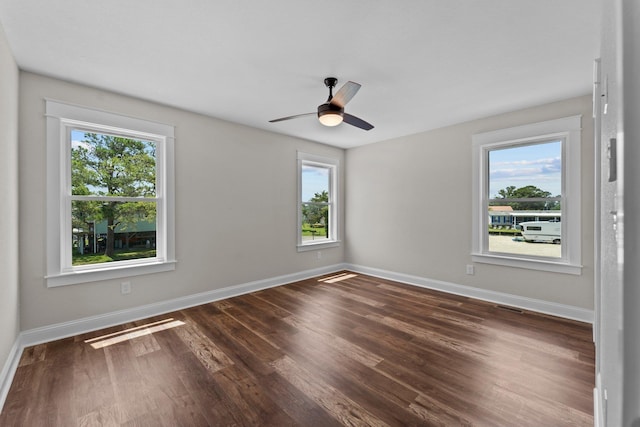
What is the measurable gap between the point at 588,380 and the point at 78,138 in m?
4.97

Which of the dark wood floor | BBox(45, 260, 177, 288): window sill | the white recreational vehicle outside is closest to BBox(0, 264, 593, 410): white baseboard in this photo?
the dark wood floor

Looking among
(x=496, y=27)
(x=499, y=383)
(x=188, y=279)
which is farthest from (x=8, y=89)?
(x=499, y=383)

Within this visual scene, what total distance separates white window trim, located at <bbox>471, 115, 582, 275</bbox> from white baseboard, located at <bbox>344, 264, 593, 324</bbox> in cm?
41

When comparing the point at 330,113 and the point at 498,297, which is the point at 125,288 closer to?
the point at 330,113

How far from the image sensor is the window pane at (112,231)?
→ 9.82 ft

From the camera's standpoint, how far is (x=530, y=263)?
3551mm

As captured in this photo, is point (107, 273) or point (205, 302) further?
Result: point (205, 302)

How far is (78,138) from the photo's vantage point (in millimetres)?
2986

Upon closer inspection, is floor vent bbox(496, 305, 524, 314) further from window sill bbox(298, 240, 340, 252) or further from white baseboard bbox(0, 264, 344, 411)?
white baseboard bbox(0, 264, 344, 411)

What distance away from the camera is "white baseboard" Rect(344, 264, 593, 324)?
127 inches

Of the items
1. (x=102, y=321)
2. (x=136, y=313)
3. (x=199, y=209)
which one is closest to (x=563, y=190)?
(x=199, y=209)

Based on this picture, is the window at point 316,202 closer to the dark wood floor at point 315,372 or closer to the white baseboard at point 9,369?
the dark wood floor at point 315,372

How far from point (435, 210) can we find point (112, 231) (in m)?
4.29

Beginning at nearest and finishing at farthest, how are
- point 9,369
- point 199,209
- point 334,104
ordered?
1. point 9,369
2. point 334,104
3. point 199,209
